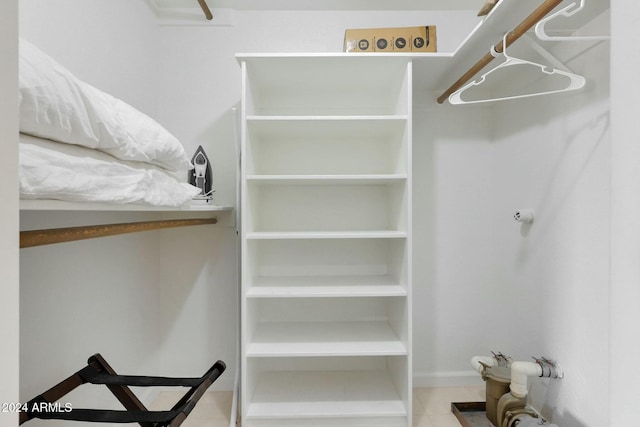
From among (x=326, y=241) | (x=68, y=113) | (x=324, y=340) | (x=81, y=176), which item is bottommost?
(x=324, y=340)

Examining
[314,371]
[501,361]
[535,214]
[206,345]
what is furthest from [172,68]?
[501,361]

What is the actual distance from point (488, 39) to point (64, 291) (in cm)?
190

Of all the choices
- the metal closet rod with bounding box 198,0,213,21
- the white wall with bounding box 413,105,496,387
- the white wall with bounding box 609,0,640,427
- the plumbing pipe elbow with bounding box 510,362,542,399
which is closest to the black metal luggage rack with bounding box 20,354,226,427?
the white wall with bounding box 609,0,640,427

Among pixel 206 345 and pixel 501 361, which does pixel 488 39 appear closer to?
pixel 501 361

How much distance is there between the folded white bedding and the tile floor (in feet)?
4.00

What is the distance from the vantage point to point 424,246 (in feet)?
6.68

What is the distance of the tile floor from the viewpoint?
5.54 ft

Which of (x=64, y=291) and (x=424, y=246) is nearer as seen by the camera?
(x=64, y=291)

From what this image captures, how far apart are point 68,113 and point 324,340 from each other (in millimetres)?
1408

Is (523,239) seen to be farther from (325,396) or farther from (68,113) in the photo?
(68,113)

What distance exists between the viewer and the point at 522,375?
1471mm

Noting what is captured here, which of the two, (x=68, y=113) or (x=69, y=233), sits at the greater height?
(x=68, y=113)

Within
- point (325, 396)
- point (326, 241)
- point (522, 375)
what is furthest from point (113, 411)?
point (522, 375)

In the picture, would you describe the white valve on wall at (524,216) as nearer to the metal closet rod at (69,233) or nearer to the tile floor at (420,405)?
the tile floor at (420,405)
